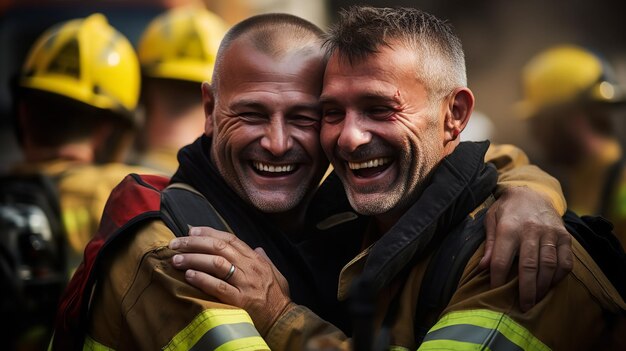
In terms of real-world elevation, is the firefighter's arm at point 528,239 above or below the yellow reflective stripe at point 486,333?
above

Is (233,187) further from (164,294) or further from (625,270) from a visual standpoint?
(625,270)

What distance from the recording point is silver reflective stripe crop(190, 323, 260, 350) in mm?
2785

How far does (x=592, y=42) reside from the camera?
15.6 m

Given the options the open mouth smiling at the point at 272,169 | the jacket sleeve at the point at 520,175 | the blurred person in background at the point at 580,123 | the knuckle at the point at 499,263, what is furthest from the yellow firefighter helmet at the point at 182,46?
the knuckle at the point at 499,263

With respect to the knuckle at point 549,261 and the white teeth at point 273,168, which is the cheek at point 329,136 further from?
the knuckle at point 549,261

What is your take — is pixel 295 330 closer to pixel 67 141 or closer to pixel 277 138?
pixel 277 138

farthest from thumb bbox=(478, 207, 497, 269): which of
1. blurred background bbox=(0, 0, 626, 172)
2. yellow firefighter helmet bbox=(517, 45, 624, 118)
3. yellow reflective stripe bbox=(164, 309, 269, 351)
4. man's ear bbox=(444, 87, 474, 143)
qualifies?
blurred background bbox=(0, 0, 626, 172)

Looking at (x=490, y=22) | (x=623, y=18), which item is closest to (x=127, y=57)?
(x=490, y=22)

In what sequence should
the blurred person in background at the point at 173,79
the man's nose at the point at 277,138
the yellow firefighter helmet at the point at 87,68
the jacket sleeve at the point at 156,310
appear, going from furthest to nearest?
the yellow firefighter helmet at the point at 87,68 → the blurred person in background at the point at 173,79 → the man's nose at the point at 277,138 → the jacket sleeve at the point at 156,310

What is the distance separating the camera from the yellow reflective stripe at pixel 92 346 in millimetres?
3160

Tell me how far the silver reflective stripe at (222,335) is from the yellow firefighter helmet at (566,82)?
5.63 meters

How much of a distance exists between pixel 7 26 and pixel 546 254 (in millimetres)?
10458

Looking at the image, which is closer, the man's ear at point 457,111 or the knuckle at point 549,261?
the knuckle at point 549,261

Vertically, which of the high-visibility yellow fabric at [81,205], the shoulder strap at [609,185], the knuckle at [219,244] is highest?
the knuckle at [219,244]
